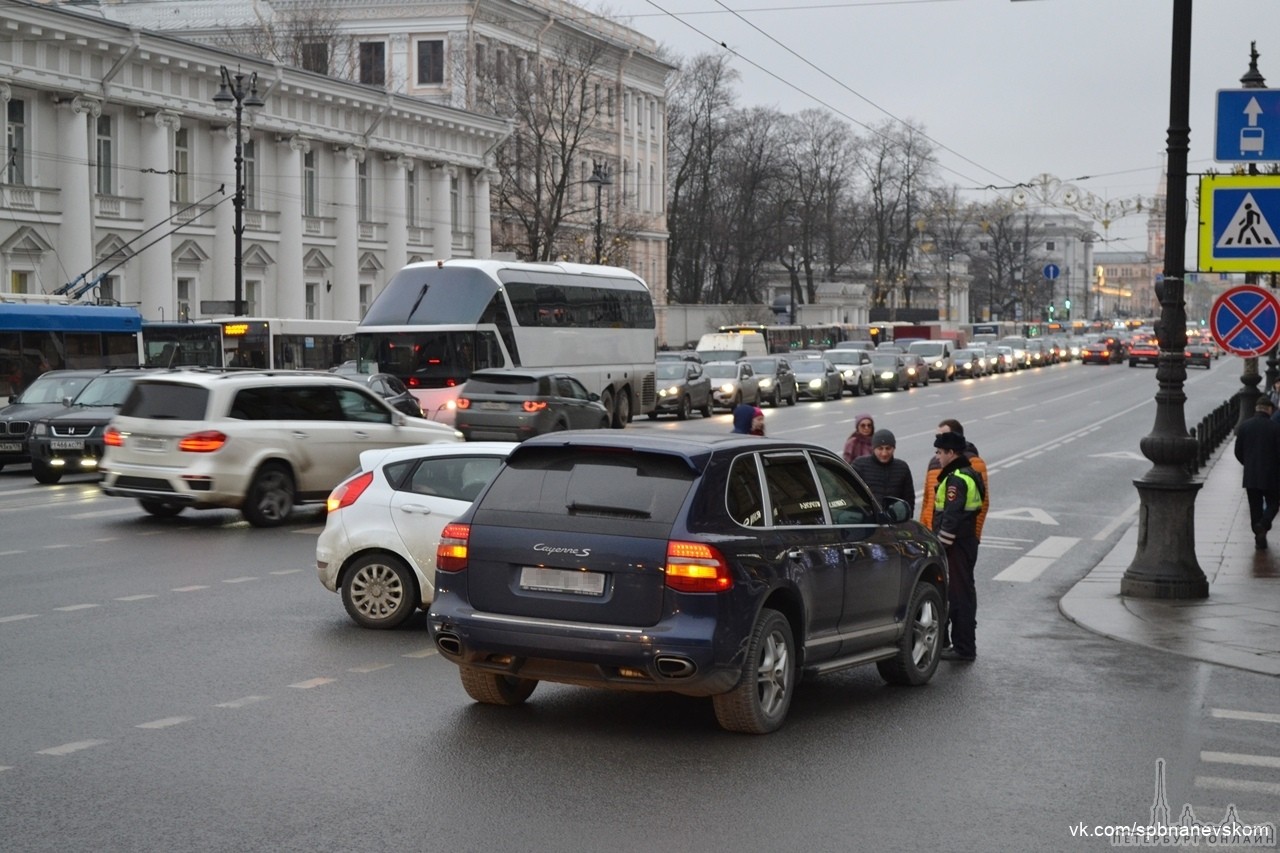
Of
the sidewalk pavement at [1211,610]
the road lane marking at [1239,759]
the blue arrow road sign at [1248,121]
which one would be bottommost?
the sidewalk pavement at [1211,610]

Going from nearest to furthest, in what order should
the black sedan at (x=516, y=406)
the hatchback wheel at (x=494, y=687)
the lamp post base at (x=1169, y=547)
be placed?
1. the hatchback wheel at (x=494, y=687)
2. the lamp post base at (x=1169, y=547)
3. the black sedan at (x=516, y=406)

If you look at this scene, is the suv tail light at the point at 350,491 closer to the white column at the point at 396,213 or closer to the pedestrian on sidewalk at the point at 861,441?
the pedestrian on sidewalk at the point at 861,441

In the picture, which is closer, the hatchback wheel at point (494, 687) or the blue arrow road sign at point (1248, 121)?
the hatchback wheel at point (494, 687)

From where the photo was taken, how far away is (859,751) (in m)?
8.91

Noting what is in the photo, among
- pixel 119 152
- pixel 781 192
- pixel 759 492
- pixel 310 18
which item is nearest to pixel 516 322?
pixel 119 152

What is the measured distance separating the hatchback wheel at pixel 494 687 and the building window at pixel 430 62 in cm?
7891

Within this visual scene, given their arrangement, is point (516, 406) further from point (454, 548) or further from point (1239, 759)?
point (1239, 759)

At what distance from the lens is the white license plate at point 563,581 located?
879cm

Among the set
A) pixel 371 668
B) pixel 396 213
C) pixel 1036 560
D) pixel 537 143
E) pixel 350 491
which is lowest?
pixel 1036 560

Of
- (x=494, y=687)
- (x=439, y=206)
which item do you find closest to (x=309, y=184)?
(x=439, y=206)

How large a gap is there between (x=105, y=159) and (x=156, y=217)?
2.40 meters

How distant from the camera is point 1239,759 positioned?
29.3ft

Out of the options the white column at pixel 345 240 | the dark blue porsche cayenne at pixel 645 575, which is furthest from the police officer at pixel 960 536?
the white column at pixel 345 240

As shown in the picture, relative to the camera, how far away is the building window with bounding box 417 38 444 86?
86.0 meters
